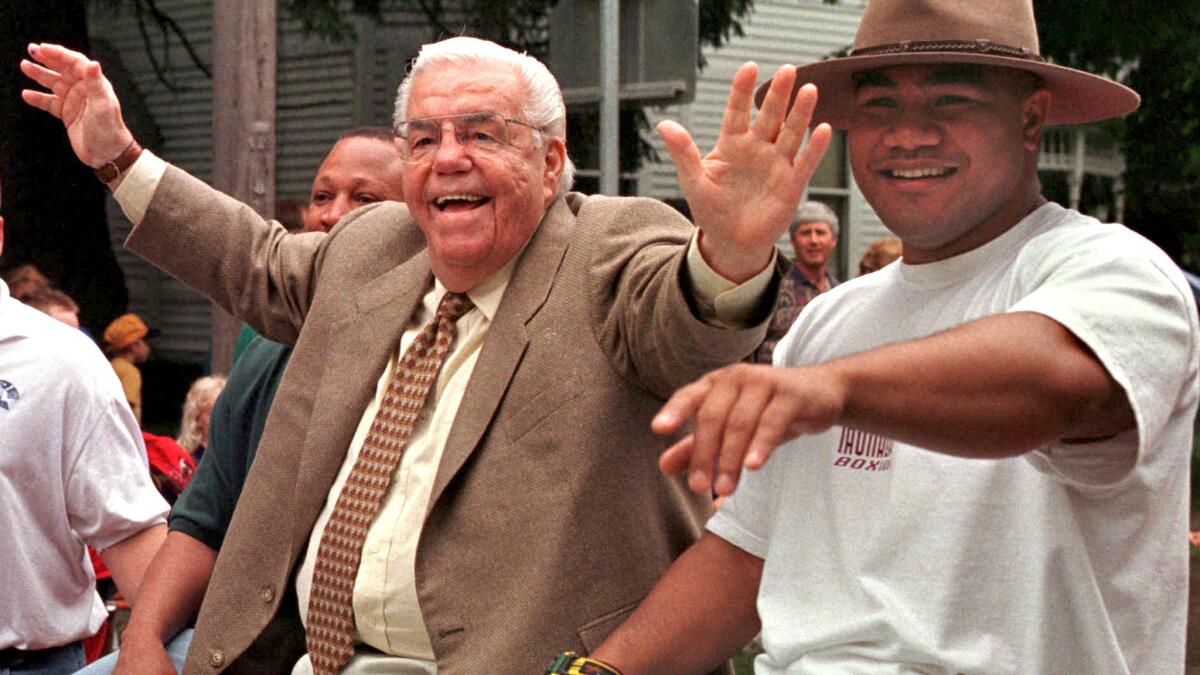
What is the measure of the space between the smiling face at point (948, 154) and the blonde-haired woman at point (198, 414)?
448cm

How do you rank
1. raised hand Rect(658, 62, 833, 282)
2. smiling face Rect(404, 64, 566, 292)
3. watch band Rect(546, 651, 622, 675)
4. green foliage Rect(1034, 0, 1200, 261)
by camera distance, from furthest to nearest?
green foliage Rect(1034, 0, 1200, 261)
smiling face Rect(404, 64, 566, 292)
watch band Rect(546, 651, 622, 675)
raised hand Rect(658, 62, 833, 282)

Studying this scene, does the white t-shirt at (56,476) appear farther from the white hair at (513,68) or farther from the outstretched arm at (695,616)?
the outstretched arm at (695,616)

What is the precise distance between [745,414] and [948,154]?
95 cm

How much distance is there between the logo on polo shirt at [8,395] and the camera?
3783 mm

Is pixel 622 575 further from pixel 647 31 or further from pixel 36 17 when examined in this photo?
pixel 36 17

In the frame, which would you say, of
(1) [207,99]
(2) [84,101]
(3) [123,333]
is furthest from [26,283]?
(1) [207,99]

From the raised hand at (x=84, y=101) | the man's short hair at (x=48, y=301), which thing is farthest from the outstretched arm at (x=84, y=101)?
the man's short hair at (x=48, y=301)

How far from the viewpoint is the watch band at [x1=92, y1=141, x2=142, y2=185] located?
3.61 metres

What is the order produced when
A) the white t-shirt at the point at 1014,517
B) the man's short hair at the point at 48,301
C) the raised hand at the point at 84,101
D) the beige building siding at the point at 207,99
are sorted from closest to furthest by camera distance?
1. the white t-shirt at the point at 1014,517
2. the raised hand at the point at 84,101
3. the man's short hair at the point at 48,301
4. the beige building siding at the point at 207,99

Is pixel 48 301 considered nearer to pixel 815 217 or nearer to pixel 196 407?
pixel 196 407

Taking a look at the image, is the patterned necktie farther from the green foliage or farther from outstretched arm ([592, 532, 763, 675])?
the green foliage

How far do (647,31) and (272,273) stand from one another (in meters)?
3.83

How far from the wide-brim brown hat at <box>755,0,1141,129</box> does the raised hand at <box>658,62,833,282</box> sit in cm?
24

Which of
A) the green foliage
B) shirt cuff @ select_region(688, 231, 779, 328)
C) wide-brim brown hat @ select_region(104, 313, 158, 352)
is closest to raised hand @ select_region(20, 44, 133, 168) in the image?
shirt cuff @ select_region(688, 231, 779, 328)
